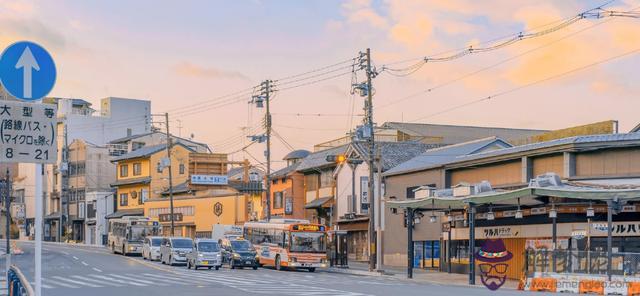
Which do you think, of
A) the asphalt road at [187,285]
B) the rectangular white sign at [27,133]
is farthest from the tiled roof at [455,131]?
the rectangular white sign at [27,133]

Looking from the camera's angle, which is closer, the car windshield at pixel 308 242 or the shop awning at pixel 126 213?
the car windshield at pixel 308 242

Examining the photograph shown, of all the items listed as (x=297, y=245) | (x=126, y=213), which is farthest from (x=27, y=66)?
(x=126, y=213)

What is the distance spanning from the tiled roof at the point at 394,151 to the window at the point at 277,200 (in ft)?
54.0

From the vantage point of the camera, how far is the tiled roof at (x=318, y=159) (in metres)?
71.3

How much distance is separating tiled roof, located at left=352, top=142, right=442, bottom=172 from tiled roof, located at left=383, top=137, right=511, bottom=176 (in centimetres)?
252

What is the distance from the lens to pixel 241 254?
5247cm

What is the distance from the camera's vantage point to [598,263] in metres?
34.4

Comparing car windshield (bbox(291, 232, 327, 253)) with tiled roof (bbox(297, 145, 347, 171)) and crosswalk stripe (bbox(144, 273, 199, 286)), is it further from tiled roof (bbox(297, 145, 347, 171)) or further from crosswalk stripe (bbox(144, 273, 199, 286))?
tiled roof (bbox(297, 145, 347, 171))

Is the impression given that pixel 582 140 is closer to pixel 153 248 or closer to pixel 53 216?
pixel 153 248

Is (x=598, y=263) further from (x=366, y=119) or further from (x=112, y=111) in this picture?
(x=112, y=111)

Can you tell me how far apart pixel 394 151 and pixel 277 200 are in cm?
1876

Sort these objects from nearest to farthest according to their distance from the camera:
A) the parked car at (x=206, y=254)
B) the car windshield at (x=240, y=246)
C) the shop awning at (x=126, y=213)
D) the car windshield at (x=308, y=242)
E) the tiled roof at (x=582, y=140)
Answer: the tiled roof at (x=582, y=140), the parked car at (x=206, y=254), the car windshield at (x=308, y=242), the car windshield at (x=240, y=246), the shop awning at (x=126, y=213)

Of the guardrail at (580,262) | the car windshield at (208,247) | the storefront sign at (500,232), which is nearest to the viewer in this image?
the guardrail at (580,262)

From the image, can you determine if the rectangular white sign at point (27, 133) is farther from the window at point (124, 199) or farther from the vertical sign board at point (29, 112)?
the window at point (124, 199)
